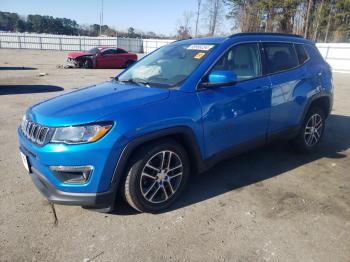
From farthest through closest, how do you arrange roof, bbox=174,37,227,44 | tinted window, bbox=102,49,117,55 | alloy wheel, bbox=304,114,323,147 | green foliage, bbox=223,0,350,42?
green foliage, bbox=223,0,350,42, tinted window, bbox=102,49,117,55, alloy wheel, bbox=304,114,323,147, roof, bbox=174,37,227,44

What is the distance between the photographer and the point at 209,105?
3.46 meters

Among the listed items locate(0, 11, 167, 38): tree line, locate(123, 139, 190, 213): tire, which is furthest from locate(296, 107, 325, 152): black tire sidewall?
locate(0, 11, 167, 38): tree line

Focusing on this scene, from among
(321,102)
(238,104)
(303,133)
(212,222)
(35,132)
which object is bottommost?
(212,222)

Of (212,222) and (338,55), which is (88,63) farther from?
(212,222)

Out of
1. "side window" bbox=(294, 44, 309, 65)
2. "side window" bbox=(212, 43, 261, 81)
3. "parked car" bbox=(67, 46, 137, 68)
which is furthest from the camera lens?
"parked car" bbox=(67, 46, 137, 68)

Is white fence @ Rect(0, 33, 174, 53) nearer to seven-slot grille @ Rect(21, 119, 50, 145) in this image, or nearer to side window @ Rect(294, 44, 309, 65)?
side window @ Rect(294, 44, 309, 65)

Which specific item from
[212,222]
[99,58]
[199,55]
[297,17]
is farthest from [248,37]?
[297,17]

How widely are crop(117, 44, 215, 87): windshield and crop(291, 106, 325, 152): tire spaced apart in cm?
219

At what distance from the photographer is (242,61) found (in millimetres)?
4000

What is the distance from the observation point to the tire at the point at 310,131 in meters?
5.05

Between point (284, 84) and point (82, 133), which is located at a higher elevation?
point (284, 84)

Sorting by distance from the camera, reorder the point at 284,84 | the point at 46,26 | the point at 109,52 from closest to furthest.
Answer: the point at 284,84 → the point at 109,52 → the point at 46,26

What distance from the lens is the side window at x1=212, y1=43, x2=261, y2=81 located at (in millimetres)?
3805

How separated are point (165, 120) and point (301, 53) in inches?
113
